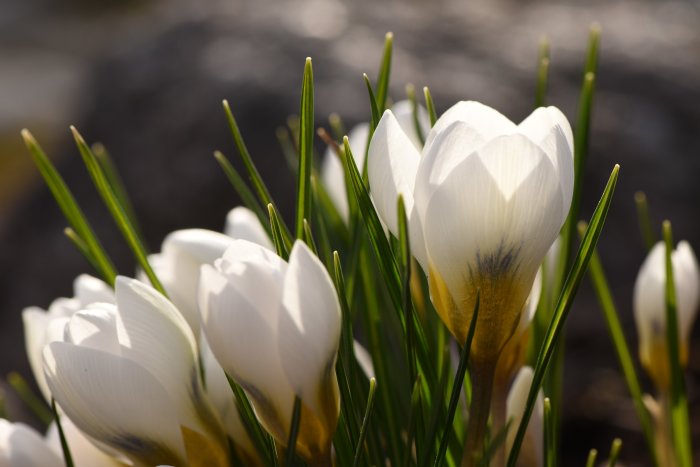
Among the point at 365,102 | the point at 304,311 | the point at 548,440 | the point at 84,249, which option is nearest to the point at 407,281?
the point at 304,311

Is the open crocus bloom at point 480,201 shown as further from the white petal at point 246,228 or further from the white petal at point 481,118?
the white petal at point 246,228

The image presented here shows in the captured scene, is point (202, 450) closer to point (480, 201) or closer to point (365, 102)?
point (480, 201)

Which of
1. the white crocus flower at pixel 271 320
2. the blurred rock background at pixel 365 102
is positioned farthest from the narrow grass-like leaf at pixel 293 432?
the blurred rock background at pixel 365 102

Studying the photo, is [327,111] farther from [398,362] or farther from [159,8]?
[159,8]

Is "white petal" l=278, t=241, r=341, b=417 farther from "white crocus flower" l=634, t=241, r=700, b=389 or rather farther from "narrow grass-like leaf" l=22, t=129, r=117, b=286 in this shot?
"white crocus flower" l=634, t=241, r=700, b=389

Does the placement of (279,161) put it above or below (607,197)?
below

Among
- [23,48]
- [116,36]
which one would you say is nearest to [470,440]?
[116,36]
